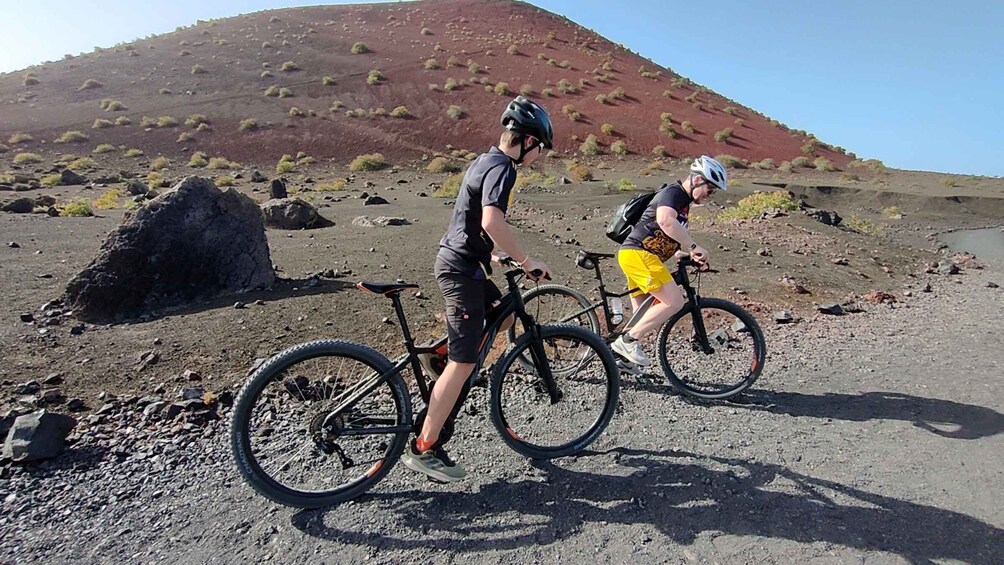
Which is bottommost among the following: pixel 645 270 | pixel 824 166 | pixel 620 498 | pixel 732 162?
pixel 620 498

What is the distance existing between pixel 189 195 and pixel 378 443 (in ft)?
15.8

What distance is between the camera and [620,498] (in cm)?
292

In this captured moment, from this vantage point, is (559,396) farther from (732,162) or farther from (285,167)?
(732,162)

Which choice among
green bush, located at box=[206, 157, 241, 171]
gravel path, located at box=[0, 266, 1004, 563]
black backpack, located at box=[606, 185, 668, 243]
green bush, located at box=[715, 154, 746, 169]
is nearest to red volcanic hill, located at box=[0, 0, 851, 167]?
green bush, located at box=[206, 157, 241, 171]

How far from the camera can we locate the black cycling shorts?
9.20 ft

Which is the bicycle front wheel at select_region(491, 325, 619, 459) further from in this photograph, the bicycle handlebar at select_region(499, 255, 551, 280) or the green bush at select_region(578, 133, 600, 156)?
the green bush at select_region(578, 133, 600, 156)

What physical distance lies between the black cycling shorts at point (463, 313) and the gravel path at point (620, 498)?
791mm

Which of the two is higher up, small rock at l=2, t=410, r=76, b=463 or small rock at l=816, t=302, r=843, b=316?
small rock at l=816, t=302, r=843, b=316

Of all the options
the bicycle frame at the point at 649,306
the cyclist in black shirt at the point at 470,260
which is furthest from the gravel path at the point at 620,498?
the bicycle frame at the point at 649,306

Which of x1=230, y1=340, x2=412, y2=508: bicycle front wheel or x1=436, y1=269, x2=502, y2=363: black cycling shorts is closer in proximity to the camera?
x1=230, y1=340, x2=412, y2=508: bicycle front wheel

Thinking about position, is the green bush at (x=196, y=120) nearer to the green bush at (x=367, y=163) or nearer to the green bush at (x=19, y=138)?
the green bush at (x=19, y=138)

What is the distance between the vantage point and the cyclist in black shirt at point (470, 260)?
8.98 ft

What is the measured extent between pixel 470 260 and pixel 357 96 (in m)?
41.2

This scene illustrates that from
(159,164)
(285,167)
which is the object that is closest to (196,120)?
(159,164)
